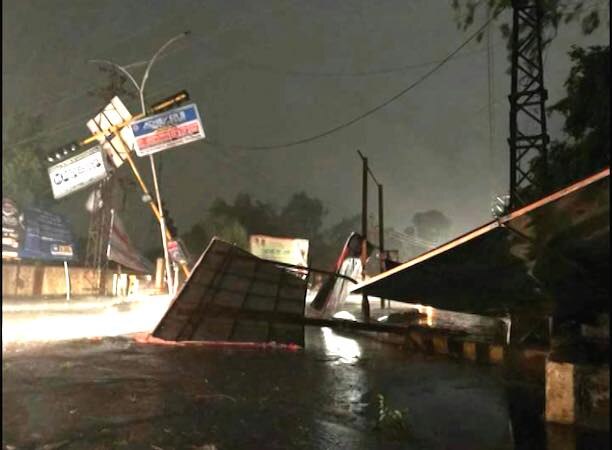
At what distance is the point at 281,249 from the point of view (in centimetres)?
3319

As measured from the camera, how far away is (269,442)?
5.00m

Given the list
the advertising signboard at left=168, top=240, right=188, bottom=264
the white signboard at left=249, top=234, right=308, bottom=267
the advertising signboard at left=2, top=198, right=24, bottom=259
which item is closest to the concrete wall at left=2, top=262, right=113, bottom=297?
the advertising signboard at left=2, top=198, right=24, bottom=259

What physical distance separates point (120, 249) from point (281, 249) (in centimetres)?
1108

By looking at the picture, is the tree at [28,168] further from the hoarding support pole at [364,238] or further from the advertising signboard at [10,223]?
the hoarding support pole at [364,238]

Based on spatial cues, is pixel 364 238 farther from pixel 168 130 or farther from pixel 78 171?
pixel 78 171

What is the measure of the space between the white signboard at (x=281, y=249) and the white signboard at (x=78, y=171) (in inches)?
635

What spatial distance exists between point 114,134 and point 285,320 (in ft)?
37.7

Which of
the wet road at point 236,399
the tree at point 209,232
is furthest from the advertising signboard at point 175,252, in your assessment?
the tree at point 209,232

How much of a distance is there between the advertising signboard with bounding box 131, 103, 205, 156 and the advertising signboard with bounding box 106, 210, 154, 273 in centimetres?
868

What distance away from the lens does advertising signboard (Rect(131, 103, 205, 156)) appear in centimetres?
1595

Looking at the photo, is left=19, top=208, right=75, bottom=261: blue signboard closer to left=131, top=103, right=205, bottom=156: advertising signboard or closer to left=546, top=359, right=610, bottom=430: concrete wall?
left=131, top=103, right=205, bottom=156: advertising signboard

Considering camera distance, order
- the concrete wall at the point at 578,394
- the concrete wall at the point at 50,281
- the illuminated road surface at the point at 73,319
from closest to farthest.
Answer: the concrete wall at the point at 578,394
the illuminated road surface at the point at 73,319
the concrete wall at the point at 50,281

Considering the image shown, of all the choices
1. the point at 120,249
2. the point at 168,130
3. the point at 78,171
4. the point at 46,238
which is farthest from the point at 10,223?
the point at 120,249

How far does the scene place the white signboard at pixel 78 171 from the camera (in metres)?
17.0
